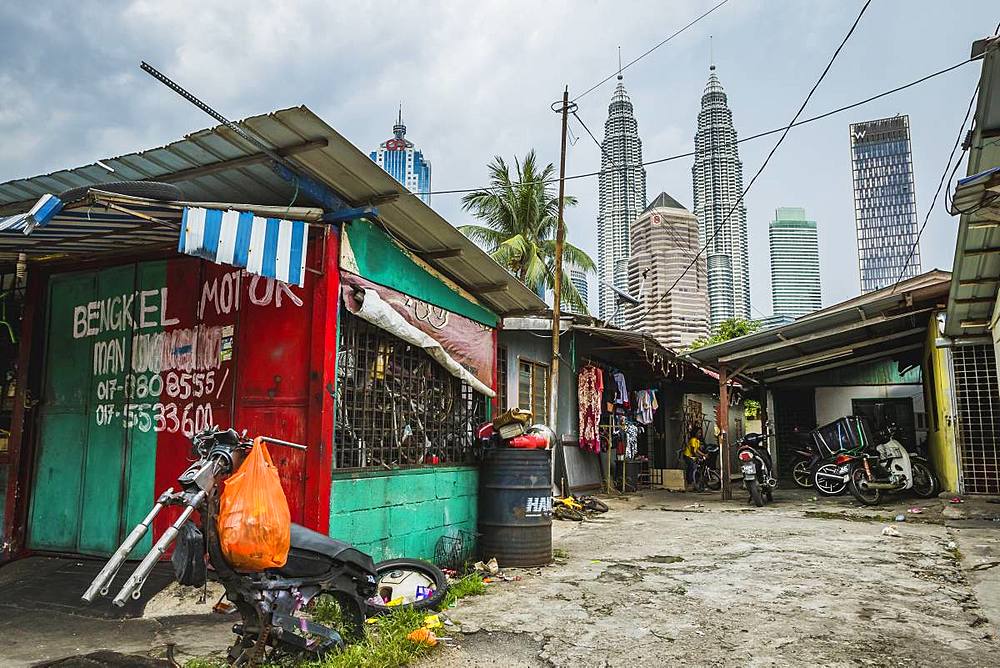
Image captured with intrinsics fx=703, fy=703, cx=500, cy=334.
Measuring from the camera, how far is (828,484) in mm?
13586

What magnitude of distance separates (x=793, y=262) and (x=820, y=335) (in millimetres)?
14720

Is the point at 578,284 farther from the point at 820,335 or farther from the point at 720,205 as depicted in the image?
the point at 820,335

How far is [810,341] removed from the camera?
1266 centimetres

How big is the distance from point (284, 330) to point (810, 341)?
10.4 metres

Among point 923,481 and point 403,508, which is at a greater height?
point 403,508

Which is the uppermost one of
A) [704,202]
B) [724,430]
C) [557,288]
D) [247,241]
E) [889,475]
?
[704,202]

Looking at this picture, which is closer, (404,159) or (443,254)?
(443,254)

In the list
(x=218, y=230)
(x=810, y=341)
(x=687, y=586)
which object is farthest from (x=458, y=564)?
(x=810, y=341)

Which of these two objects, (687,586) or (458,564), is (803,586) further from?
(458,564)

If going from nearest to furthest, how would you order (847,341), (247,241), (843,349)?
A: (247,241) → (847,341) → (843,349)

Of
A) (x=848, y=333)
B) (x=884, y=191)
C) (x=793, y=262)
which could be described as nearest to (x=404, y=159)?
(x=848, y=333)

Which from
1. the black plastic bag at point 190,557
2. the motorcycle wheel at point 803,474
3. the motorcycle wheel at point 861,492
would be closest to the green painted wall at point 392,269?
the black plastic bag at point 190,557

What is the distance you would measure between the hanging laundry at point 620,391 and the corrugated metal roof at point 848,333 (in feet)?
6.06

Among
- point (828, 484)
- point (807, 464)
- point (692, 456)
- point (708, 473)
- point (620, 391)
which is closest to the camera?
point (828, 484)
